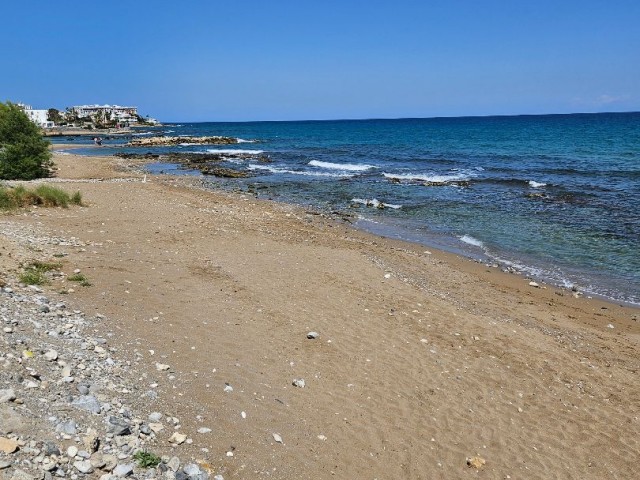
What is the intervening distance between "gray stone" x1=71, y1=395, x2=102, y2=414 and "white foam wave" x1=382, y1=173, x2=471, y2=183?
101ft

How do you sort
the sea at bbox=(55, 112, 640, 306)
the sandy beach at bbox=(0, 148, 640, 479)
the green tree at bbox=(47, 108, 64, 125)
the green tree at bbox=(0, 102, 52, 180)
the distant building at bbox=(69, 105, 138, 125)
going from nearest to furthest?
the sandy beach at bbox=(0, 148, 640, 479) < the sea at bbox=(55, 112, 640, 306) < the green tree at bbox=(0, 102, 52, 180) < the green tree at bbox=(47, 108, 64, 125) < the distant building at bbox=(69, 105, 138, 125)

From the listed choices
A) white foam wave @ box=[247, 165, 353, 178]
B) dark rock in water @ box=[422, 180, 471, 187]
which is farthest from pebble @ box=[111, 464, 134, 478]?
white foam wave @ box=[247, 165, 353, 178]

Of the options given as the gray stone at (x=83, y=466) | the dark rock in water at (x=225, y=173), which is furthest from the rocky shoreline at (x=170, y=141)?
the gray stone at (x=83, y=466)

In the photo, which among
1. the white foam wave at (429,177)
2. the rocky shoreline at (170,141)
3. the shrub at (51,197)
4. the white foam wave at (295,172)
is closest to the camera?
the shrub at (51,197)

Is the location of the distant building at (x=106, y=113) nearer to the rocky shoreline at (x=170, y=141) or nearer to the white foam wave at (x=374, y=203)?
the rocky shoreline at (x=170, y=141)

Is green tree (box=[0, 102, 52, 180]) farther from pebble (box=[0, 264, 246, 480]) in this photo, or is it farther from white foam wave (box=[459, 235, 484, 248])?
white foam wave (box=[459, 235, 484, 248])

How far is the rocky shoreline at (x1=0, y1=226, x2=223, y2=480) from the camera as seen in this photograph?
469 cm

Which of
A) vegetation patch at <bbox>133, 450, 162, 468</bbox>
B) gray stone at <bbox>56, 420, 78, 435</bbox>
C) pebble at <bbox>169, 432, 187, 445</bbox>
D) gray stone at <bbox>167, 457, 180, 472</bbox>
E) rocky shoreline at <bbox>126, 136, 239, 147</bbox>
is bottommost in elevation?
pebble at <bbox>169, 432, 187, 445</bbox>

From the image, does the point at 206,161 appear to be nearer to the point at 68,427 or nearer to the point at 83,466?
the point at 68,427

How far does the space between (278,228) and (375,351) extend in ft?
35.0

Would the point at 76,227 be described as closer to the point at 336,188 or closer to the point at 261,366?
the point at 261,366

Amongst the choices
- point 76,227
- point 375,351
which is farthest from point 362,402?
point 76,227

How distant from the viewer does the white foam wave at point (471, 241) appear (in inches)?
713

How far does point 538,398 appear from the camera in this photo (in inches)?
305
